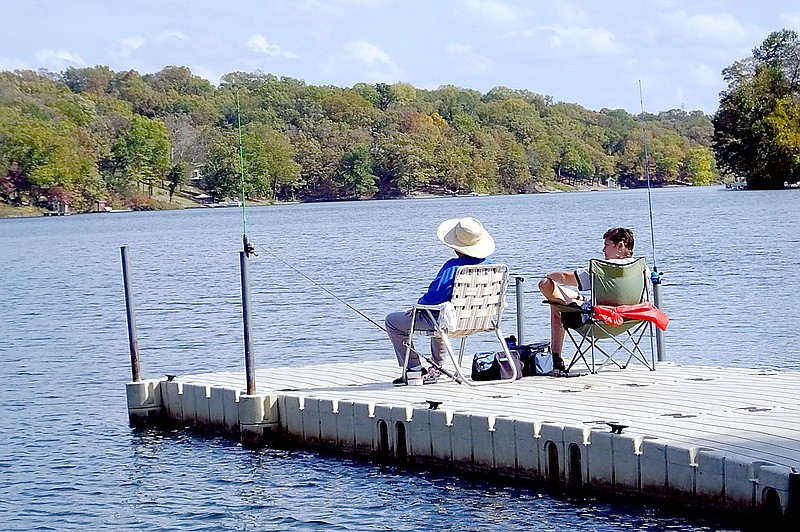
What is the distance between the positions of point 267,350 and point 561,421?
11.2 meters

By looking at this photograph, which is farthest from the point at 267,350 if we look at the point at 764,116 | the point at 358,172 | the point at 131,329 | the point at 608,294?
the point at 358,172

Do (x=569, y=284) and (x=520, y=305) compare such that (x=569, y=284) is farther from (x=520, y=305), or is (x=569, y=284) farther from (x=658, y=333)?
(x=520, y=305)

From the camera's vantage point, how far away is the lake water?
948cm

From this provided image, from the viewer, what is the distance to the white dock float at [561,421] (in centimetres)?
779

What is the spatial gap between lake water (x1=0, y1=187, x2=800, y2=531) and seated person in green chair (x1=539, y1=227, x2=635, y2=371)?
71.0 inches

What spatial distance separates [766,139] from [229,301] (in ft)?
214

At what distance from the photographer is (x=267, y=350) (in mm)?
19656

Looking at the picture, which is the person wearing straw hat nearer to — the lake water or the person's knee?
the person's knee

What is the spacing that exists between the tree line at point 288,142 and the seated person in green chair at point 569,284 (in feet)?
293

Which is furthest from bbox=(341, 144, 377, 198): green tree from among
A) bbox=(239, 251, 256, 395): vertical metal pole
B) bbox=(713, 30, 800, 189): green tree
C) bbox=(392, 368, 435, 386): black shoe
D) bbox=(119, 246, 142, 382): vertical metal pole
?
bbox=(392, 368, 435, 386): black shoe

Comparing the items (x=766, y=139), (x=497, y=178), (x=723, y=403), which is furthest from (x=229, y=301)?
(x=497, y=178)

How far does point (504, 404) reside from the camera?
971cm

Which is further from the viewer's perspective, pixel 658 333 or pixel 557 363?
pixel 658 333

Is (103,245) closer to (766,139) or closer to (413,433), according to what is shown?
(766,139)
